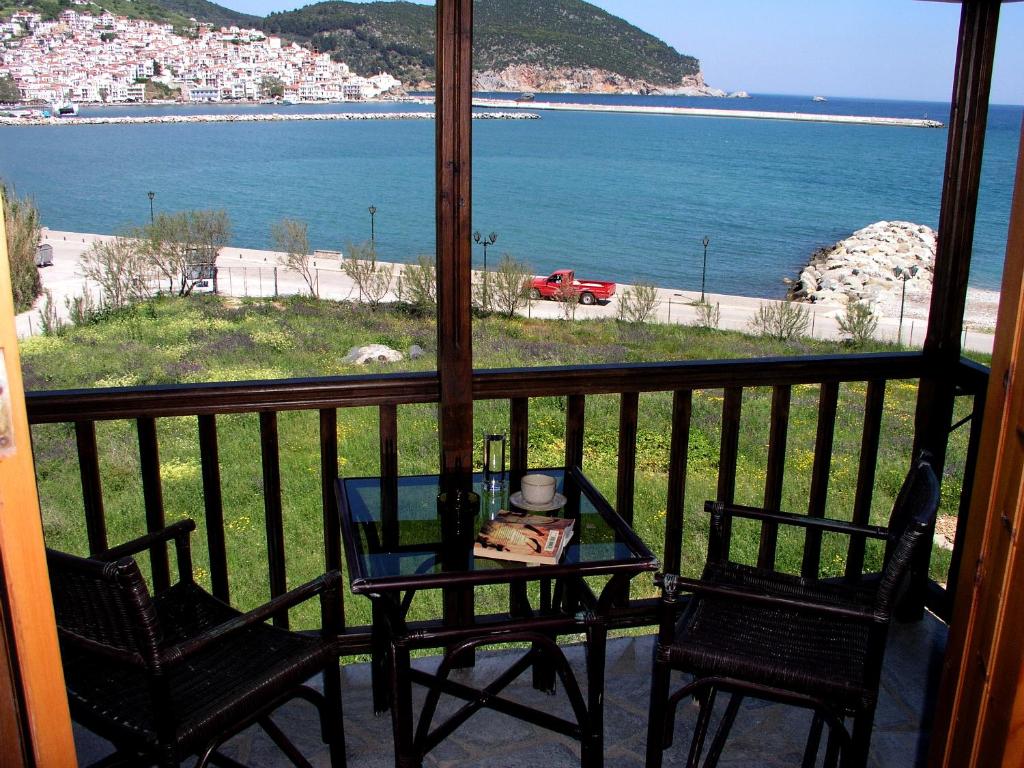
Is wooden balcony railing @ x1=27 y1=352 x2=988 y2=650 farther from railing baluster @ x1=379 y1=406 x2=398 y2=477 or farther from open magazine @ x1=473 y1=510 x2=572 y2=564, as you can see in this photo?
open magazine @ x1=473 y1=510 x2=572 y2=564

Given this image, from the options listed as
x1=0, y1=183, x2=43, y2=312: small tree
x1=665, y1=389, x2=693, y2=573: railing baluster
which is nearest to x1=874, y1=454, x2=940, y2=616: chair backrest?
x1=665, y1=389, x2=693, y2=573: railing baluster

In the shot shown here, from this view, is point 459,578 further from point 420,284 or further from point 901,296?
point 901,296

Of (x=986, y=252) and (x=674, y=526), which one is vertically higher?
(x=674, y=526)

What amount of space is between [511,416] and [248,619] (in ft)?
3.42

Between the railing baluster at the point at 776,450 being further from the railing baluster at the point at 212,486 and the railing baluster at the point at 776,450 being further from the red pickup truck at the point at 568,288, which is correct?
the red pickup truck at the point at 568,288

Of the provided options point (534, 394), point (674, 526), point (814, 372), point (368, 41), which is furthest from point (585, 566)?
point (368, 41)

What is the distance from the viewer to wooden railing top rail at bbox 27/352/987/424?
2145 millimetres

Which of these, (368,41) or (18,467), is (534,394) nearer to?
(18,467)

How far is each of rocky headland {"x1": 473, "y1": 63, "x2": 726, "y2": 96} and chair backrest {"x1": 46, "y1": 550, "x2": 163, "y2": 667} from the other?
23.0ft

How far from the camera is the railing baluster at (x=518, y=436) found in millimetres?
2391

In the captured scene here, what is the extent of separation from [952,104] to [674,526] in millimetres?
1382

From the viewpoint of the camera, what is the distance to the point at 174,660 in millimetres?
1544

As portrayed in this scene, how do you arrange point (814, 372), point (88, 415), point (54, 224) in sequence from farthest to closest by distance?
point (54, 224) → point (814, 372) → point (88, 415)

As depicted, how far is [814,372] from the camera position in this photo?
254 centimetres
